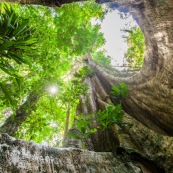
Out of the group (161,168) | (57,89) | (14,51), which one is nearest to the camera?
(161,168)

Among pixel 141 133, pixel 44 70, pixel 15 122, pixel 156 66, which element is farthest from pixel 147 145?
pixel 44 70

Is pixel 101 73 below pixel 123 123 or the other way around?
the other way around

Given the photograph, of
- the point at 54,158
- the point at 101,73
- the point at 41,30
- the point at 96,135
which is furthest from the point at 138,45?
the point at 54,158

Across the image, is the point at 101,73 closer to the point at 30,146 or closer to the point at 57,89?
the point at 57,89

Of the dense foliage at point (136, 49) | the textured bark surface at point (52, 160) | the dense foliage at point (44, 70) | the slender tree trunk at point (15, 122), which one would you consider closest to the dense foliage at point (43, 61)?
the dense foliage at point (44, 70)

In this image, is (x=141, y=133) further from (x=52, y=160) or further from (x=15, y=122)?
(x=15, y=122)

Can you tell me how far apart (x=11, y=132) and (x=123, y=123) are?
292cm

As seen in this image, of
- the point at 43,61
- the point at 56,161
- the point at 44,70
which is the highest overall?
the point at 43,61

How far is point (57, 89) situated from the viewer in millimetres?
6500

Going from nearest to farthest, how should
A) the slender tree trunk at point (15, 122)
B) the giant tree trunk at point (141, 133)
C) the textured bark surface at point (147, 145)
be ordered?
1. the giant tree trunk at point (141, 133)
2. the textured bark surface at point (147, 145)
3. the slender tree trunk at point (15, 122)

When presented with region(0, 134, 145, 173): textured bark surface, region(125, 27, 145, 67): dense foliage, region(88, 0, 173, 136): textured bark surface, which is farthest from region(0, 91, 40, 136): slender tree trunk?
region(125, 27, 145, 67): dense foliage

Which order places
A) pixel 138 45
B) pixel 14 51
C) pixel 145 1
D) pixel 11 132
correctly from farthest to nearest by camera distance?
pixel 138 45 → pixel 11 132 → pixel 145 1 → pixel 14 51

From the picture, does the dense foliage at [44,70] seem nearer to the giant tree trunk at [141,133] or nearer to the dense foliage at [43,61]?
the dense foliage at [43,61]

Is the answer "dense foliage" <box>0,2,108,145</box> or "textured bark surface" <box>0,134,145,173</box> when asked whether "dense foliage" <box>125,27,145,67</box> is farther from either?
"textured bark surface" <box>0,134,145,173</box>
